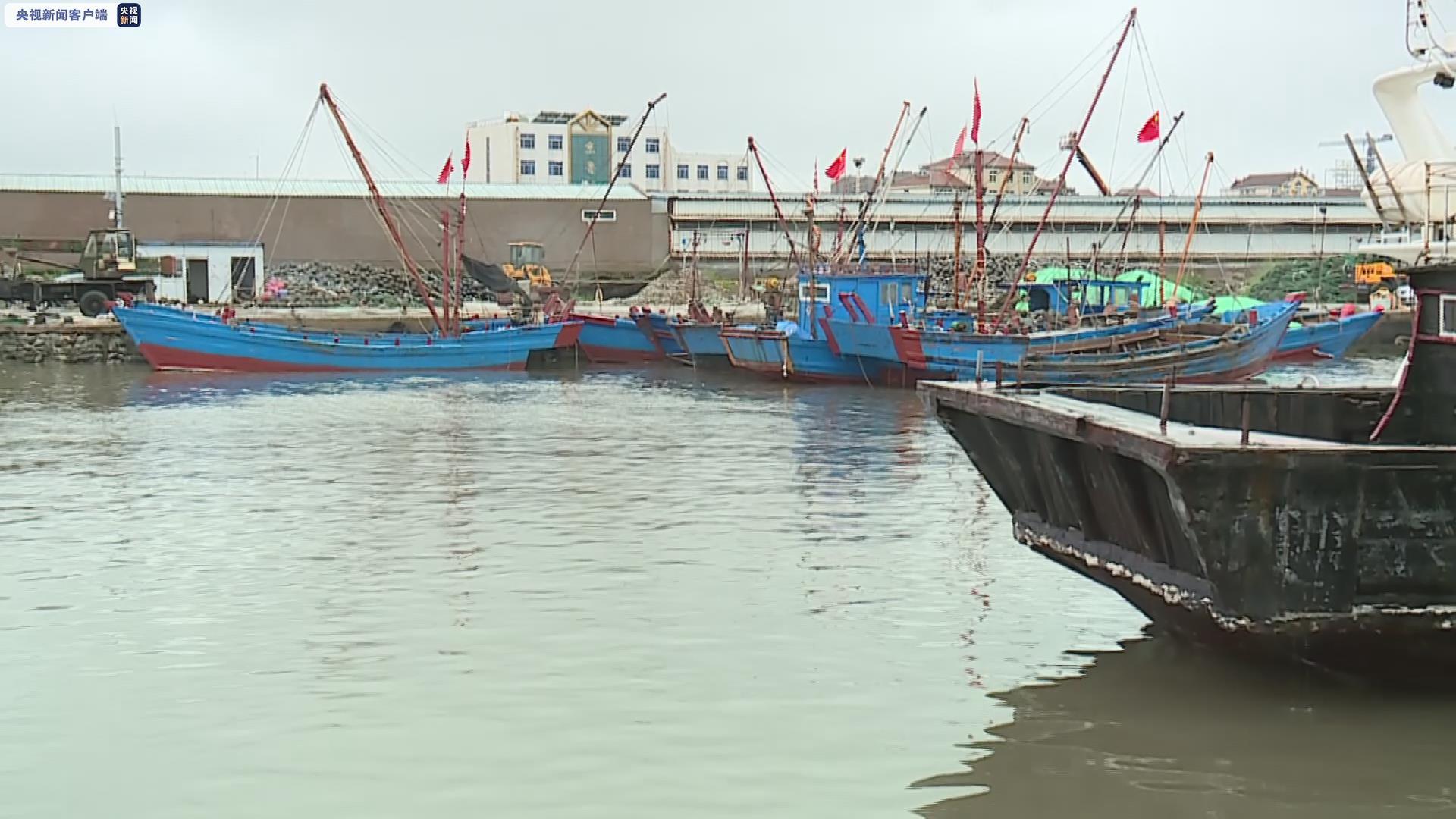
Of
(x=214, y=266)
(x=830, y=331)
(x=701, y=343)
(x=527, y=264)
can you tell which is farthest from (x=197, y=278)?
(x=830, y=331)

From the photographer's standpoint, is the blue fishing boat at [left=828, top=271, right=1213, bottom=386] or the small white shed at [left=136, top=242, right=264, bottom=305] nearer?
the blue fishing boat at [left=828, top=271, right=1213, bottom=386]

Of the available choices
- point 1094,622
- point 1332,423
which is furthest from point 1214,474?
point 1332,423

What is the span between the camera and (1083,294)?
37281 millimetres

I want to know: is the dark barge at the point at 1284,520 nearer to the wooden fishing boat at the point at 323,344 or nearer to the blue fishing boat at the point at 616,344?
the wooden fishing boat at the point at 323,344

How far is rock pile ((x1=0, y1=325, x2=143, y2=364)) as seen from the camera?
118ft

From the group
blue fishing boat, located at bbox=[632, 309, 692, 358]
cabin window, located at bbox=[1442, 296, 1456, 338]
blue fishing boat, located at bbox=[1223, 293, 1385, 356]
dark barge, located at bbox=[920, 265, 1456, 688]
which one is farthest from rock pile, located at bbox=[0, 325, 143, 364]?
cabin window, located at bbox=[1442, 296, 1456, 338]

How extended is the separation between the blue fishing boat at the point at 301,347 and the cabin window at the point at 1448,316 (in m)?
29.0

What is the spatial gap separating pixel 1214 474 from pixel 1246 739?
1301 mm

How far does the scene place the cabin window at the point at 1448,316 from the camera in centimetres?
821

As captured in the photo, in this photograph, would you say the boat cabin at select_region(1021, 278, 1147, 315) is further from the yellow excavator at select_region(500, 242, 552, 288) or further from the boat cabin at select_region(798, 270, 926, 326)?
the yellow excavator at select_region(500, 242, 552, 288)

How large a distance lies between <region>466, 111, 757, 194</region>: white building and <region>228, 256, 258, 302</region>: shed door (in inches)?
1052

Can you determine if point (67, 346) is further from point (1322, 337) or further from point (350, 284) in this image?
point (1322, 337)

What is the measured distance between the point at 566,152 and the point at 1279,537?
70.9 metres

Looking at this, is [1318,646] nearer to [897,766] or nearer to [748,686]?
[897,766]
